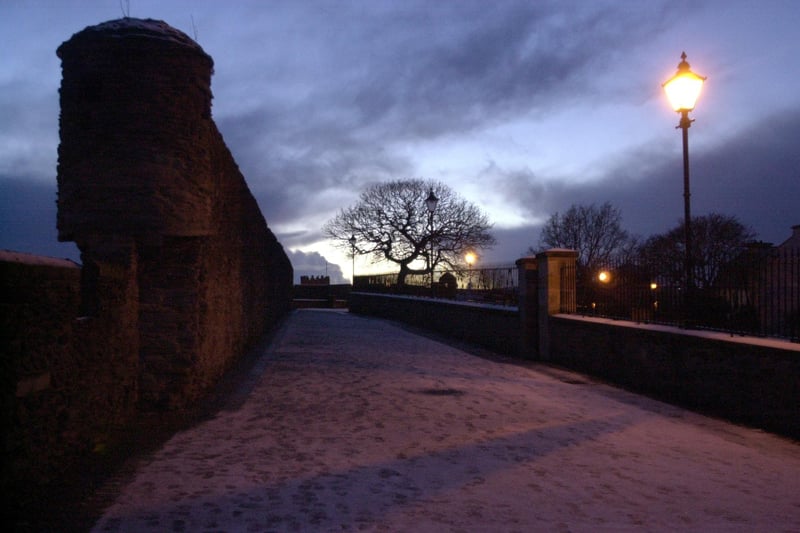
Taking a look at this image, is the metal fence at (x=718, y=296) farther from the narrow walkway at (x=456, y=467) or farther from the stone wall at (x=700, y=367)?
the narrow walkway at (x=456, y=467)

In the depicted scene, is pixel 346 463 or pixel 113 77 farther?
pixel 113 77

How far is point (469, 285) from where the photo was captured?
1995cm

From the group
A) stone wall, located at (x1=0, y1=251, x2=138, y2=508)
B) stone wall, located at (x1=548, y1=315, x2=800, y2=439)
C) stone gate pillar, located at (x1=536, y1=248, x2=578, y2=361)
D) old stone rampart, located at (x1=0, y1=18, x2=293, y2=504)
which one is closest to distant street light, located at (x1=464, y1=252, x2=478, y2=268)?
stone gate pillar, located at (x1=536, y1=248, x2=578, y2=361)

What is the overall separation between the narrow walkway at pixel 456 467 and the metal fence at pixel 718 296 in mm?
1540

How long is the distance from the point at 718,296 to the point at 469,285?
35.5ft

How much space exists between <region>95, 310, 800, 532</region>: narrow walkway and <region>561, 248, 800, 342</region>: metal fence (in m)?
1.54

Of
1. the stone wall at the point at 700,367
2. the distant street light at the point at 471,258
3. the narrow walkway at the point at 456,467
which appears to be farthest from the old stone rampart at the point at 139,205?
the distant street light at the point at 471,258

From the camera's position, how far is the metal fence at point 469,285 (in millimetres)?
16172

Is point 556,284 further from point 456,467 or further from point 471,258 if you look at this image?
point 471,258

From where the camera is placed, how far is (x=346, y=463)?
5473mm

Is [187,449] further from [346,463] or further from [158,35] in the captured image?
[158,35]

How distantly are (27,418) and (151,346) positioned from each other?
10.8 feet

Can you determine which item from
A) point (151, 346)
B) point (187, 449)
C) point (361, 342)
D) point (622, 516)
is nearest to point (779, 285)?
point (622, 516)

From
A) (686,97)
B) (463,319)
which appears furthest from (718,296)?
(463,319)
